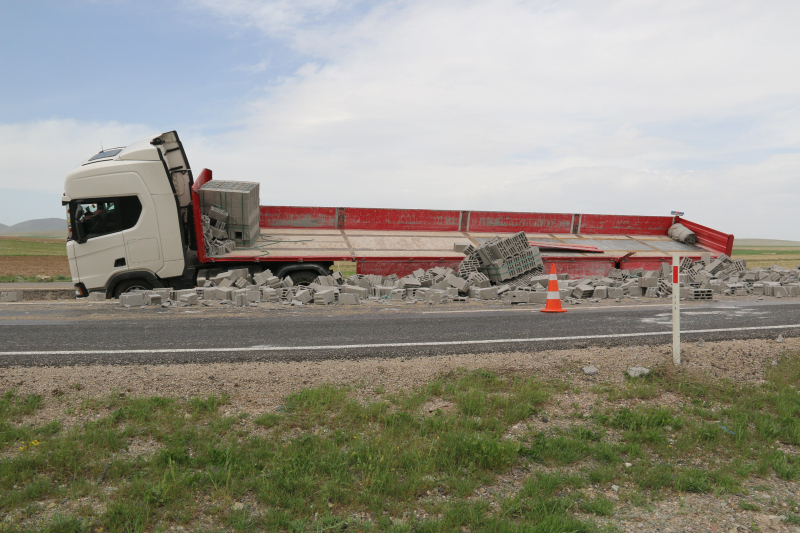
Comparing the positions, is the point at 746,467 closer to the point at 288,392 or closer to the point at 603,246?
the point at 288,392

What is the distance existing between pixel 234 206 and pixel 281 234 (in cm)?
216

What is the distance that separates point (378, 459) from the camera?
3574mm

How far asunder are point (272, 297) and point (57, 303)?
4.60 metres

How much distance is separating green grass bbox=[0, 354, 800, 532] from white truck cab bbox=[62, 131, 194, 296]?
716 centimetres

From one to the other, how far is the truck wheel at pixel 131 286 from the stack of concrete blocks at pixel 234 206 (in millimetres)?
2329

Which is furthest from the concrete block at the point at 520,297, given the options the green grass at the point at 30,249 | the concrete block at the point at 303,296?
the green grass at the point at 30,249

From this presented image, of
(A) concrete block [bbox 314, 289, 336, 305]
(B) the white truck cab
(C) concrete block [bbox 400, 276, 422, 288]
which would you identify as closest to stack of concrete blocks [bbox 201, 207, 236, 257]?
(B) the white truck cab

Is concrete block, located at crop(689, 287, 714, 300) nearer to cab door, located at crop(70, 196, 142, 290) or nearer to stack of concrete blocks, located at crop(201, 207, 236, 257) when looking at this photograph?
stack of concrete blocks, located at crop(201, 207, 236, 257)

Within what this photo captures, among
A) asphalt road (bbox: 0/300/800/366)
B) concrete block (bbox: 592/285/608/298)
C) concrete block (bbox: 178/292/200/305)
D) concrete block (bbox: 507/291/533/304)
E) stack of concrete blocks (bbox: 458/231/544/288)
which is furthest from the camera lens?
stack of concrete blocks (bbox: 458/231/544/288)

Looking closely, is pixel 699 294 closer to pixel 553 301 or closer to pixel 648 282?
pixel 648 282

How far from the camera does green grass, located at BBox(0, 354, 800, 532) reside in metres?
3.11

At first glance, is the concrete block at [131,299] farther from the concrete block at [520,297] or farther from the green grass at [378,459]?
the concrete block at [520,297]

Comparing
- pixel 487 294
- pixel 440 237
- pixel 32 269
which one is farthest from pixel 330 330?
pixel 32 269

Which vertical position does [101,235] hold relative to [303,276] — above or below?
above
